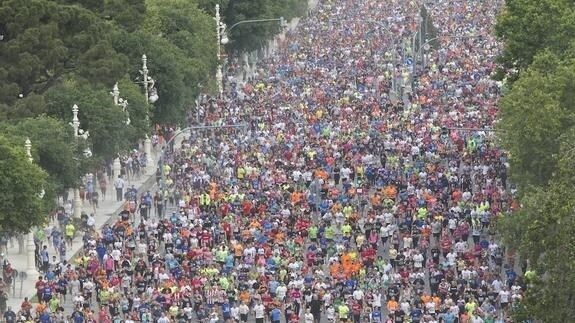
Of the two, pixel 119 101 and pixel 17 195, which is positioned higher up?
pixel 17 195

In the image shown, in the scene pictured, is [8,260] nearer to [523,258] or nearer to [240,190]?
[240,190]

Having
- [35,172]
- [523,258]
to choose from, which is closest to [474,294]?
[523,258]

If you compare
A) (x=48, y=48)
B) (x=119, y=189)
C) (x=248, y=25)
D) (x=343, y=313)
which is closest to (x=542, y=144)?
(x=343, y=313)

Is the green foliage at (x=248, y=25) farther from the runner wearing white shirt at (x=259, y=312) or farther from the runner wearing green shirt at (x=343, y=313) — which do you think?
the runner wearing green shirt at (x=343, y=313)

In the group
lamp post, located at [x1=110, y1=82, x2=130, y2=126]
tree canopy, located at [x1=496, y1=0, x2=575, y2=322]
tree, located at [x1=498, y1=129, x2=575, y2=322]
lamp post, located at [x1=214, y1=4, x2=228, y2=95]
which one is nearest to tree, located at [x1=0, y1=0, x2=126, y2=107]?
lamp post, located at [x1=110, y1=82, x2=130, y2=126]

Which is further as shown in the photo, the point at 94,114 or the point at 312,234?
the point at 94,114

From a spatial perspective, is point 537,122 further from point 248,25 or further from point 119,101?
point 248,25

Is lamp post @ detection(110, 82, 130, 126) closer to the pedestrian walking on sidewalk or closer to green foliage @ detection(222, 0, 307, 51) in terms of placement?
the pedestrian walking on sidewalk
